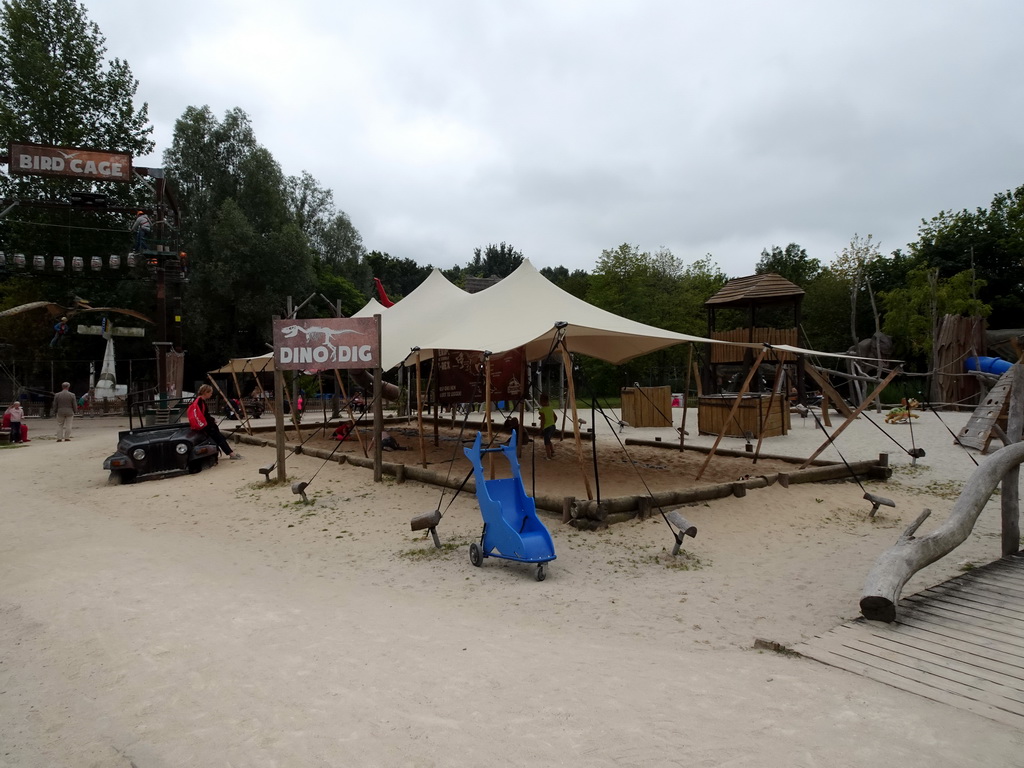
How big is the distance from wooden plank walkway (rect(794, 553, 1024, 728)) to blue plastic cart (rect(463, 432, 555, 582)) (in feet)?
7.40

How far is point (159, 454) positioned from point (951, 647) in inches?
437

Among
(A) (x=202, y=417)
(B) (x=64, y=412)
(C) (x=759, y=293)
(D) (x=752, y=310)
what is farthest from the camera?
(D) (x=752, y=310)

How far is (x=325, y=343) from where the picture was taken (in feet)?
31.9

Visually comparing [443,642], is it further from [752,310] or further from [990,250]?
[990,250]

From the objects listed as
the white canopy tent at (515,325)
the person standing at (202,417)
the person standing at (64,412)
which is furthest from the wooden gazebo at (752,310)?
the person standing at (64,412)

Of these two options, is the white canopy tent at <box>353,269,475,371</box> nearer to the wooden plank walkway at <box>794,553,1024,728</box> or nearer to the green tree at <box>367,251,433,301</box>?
the wooden plank walkway at <box>794,553,1024,728</box>

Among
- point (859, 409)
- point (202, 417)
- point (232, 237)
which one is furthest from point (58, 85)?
point (859, 409)

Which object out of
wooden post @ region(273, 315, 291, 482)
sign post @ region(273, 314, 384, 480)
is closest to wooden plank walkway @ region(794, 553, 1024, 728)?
sign post @ region(273, 314, 384, 480)

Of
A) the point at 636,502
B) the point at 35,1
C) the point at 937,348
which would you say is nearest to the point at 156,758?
the point at 636,502

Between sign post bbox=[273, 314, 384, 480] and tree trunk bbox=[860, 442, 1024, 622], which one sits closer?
tree trunk bbox=[860, 442, 1024, 622]

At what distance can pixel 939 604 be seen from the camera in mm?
4203

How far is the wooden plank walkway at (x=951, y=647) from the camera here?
306cm

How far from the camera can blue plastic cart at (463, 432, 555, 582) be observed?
17.8 ft

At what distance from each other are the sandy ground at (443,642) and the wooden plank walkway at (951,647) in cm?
17
